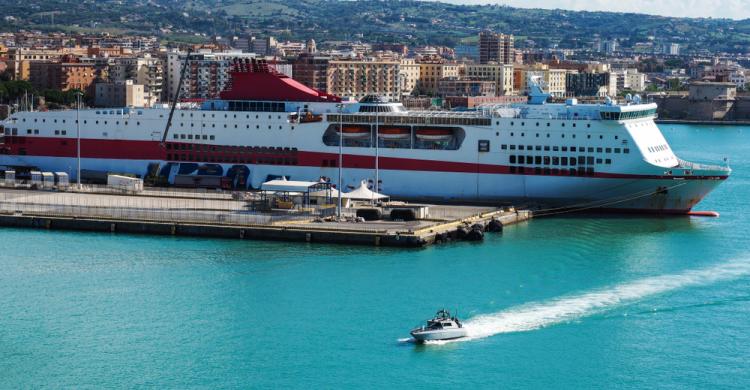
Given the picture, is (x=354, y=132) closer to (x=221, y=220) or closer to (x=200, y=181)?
(x=200, y=181)

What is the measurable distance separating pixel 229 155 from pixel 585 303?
16400 mm

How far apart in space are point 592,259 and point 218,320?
A: 9510 mm

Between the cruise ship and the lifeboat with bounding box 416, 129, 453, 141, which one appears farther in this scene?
the lifeboat with bounding box 416, 129, 453, 141

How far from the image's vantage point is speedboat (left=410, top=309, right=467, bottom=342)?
22.5 metres

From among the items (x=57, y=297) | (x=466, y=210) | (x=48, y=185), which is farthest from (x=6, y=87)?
(x=57, y=297)

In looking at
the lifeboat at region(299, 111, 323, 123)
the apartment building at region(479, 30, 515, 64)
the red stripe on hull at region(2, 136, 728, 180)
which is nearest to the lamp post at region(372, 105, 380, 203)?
the red stripe on hull at region(2, 136, 728, 180)

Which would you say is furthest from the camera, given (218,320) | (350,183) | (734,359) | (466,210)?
(350,183)

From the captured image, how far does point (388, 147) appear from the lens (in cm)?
3759

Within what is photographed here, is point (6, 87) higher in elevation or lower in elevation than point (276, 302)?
higher

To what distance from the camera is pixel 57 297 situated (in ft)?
83.3

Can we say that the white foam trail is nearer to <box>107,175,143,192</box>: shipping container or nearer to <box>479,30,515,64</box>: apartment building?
<box>107,175,143,192</box>: shipping container

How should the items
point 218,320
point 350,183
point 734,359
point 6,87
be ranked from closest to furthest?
1. point 734,359
2. point 218,320
3. point 350,183
4. point 6,87

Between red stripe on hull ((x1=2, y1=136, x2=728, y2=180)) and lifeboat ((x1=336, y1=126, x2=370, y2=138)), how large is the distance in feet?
2.19

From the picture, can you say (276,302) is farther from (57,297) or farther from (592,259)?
(592,259)
